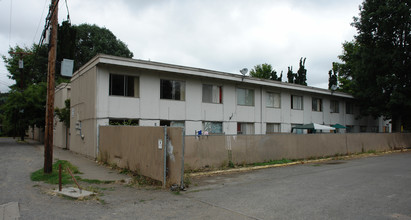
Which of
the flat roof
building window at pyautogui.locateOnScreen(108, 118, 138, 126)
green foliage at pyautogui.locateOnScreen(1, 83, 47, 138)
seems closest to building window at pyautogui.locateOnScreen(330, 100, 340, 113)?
the flat roof

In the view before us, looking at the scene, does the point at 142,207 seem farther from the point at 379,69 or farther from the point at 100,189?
the point at 379,69

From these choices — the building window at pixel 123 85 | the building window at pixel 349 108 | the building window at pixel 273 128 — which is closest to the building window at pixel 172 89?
the building window at pixel 123 85

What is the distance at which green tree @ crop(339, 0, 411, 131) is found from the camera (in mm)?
27188

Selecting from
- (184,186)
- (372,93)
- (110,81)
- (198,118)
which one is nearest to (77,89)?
(110,81)

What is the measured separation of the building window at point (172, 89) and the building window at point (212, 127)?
2.53m

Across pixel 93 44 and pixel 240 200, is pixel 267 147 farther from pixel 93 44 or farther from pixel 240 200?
pixel 93 44

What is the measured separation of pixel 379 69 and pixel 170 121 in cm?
2126

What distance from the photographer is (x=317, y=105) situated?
29.4 metres

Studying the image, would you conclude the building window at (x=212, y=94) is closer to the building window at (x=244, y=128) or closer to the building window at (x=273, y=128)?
the building window at (x=244, y=128)

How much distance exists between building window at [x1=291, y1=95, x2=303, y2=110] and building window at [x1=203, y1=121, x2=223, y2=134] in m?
8.50

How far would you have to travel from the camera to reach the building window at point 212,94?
21.4 m

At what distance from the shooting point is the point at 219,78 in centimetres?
2123

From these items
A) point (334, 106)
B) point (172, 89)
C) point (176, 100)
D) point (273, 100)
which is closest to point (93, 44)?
point (172, 89)

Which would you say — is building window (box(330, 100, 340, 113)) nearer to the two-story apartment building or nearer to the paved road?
the two-story apartment building
